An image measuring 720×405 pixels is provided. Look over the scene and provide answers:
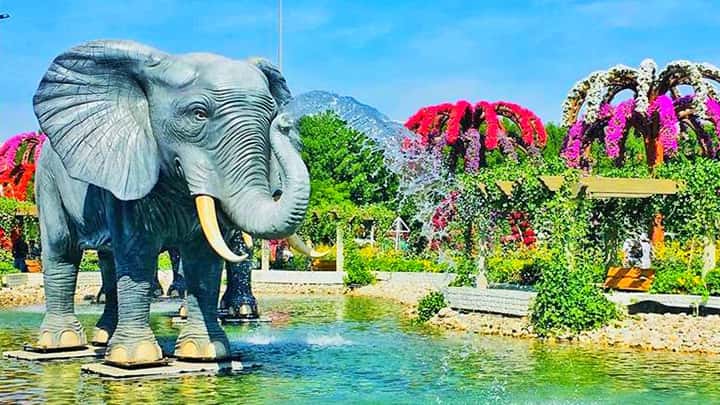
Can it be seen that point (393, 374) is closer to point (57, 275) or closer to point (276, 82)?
point (276, 82)

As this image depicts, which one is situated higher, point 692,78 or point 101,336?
point 692,78

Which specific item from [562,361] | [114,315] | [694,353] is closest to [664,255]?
[694,353]

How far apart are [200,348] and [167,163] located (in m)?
1.99

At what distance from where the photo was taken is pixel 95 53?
385 inches

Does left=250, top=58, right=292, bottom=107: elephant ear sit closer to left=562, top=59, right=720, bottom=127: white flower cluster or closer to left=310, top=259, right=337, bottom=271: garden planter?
left=562, top=59, right=720, bottom=127: white flower cluster

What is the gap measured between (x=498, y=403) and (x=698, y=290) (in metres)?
8.58

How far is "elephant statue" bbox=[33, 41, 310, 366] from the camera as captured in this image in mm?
8797

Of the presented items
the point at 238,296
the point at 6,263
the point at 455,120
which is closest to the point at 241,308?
the point at 238,296

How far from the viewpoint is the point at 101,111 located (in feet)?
31.9

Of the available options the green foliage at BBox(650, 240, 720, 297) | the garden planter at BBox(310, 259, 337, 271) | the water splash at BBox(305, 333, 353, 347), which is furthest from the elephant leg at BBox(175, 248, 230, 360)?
the garden planter at BBox(310, 259, 337, 271)

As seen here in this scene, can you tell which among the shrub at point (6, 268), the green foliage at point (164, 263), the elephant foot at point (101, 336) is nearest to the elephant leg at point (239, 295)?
the elephant foot at point (101, 336)

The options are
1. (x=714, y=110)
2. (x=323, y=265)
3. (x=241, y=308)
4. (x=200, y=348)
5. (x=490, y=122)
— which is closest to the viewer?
(x=200, y=348)

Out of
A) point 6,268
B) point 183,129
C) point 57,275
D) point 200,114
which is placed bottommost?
point 57,275

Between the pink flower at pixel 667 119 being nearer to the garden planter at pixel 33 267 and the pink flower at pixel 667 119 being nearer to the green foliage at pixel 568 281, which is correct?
the green foliage at pixel 568 281
